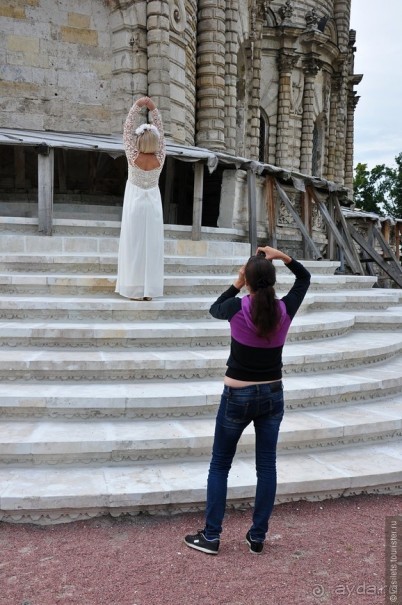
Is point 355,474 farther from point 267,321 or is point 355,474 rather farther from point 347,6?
point 347,6

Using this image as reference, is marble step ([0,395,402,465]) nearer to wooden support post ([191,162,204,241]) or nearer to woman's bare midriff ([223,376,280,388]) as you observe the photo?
woman's bare midriff ([223,376,280,388])

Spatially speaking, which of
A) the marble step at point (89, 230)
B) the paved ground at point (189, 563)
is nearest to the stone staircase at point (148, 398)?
the paved ground at point (189, 563)

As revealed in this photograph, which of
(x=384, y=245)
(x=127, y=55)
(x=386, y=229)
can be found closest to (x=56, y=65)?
(x=127, y=55)

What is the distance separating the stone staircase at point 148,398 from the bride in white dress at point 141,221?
0.37m

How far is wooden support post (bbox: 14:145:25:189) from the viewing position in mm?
13430

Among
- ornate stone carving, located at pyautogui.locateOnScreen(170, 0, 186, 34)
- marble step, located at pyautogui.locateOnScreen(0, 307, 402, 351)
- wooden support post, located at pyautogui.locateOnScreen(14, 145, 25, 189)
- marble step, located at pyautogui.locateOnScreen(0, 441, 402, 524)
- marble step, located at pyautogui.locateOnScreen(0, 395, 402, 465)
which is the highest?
ornate stone carving, located at pyautogui.locateOnScreen(170, 0, 186, 34)

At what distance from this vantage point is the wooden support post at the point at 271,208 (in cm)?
1300

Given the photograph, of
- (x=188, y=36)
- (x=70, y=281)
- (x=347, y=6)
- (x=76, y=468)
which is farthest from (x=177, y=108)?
(x=347, y=6)

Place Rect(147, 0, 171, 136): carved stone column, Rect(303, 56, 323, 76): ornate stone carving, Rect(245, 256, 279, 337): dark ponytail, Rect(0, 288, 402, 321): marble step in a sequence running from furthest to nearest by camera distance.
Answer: Rect(303, 56, 323, 76): ornate stone carving, Rect(147, 0, 171, 136): carved stone column, Rect(0, 288, 402, 321): marble step, Rect(245, 256, 279, 337): dark ponytail

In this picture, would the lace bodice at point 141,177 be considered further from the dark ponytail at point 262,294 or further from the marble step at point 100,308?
the dark ponytail at point 262,294

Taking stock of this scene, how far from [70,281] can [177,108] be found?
27.5ft

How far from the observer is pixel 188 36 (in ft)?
51.1

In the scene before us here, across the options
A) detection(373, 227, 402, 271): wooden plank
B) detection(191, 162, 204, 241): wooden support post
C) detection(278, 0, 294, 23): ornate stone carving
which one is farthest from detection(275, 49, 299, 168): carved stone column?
detection(191, 162, 204, 241): wooden support post

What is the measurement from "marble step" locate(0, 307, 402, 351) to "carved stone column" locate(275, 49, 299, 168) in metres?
20.8
